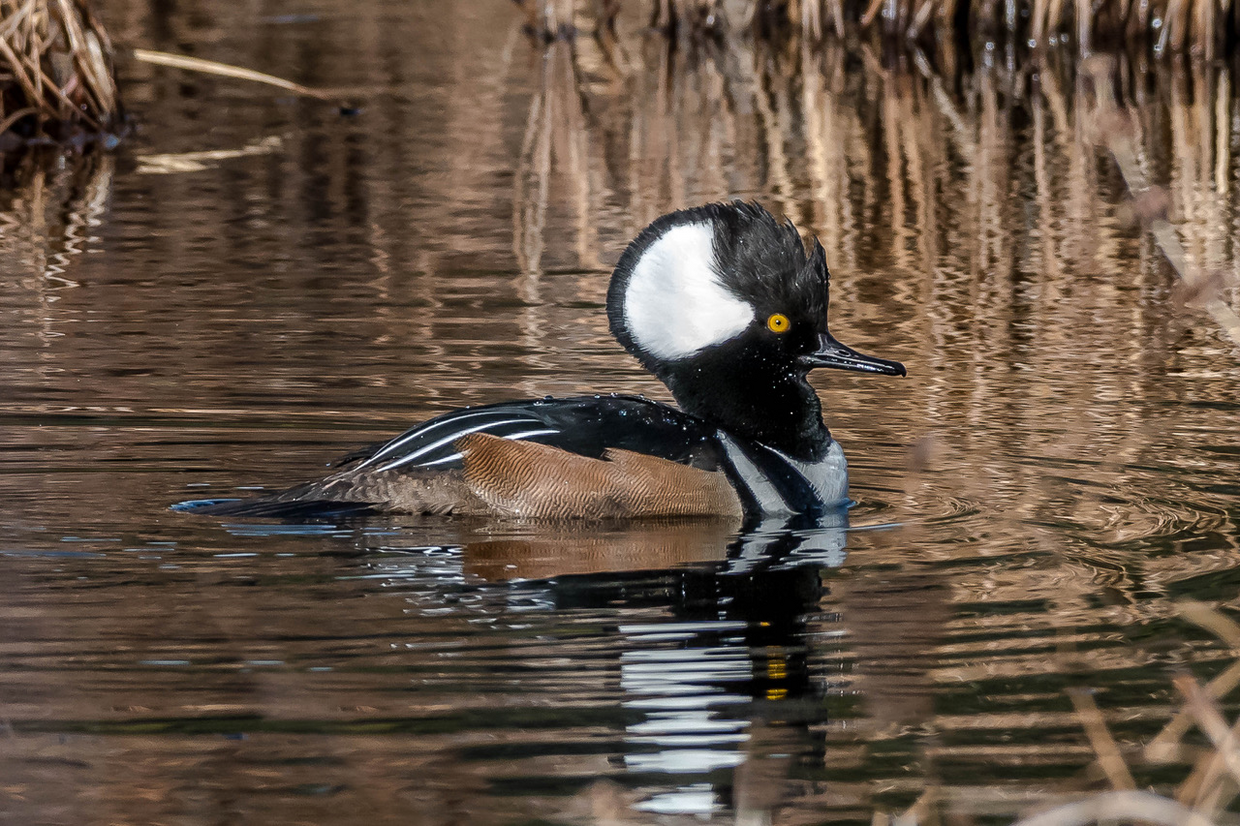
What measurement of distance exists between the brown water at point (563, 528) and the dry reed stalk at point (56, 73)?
2.22 feet

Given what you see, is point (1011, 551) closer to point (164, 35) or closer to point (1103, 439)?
point (1103, 439)

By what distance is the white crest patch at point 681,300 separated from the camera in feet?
20.3

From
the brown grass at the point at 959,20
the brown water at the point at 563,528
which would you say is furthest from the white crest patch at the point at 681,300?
the brown grass at the point at 959,20

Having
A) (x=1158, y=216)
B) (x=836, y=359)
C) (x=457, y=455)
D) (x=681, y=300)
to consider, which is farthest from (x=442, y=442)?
(x=1158, y=216)

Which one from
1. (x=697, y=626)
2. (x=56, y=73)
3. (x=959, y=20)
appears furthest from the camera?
(x=959, y=20)

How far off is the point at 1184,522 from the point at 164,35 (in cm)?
1631

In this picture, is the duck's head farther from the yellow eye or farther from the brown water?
the brown water

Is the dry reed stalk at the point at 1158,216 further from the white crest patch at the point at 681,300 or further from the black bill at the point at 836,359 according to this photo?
the black bill at the point at 836,359

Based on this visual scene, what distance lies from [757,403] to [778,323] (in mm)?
304

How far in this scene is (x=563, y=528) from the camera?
6020 millimetres

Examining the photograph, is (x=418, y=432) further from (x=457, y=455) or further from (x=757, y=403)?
(x=757, y=403)

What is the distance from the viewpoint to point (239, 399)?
755cm

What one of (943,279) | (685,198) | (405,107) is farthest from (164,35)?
(943,279)

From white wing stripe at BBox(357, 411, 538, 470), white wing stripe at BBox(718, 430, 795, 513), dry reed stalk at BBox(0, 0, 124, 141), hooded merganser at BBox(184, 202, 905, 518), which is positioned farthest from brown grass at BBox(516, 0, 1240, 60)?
white wing stripe at BBox(357, 411, 538, 470)
